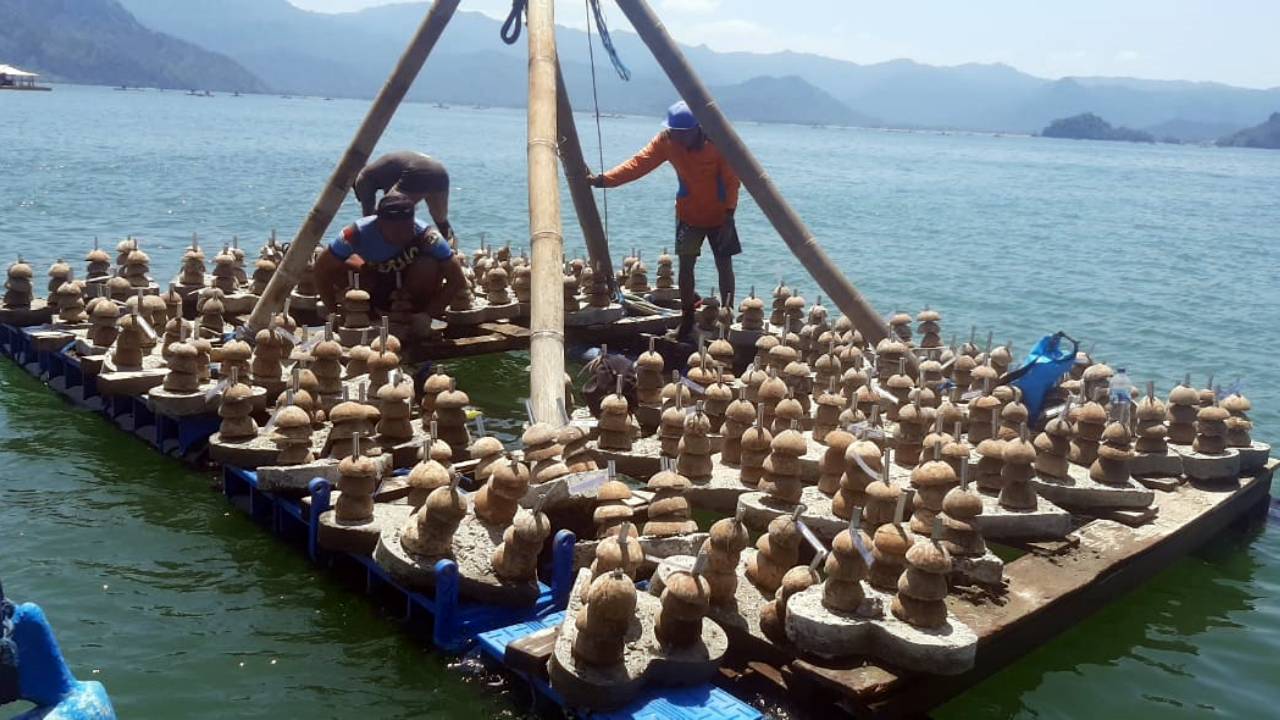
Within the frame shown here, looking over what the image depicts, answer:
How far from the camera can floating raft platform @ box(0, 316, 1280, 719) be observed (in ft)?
15.9

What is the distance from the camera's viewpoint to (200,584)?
636cm

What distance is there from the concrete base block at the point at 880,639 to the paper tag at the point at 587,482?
3.82ft

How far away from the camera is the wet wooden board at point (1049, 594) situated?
488 centimetres

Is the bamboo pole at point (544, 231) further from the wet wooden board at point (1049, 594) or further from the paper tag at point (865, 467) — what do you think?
the wet wooden board at point (1049, 594)

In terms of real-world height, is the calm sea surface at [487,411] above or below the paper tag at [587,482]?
below

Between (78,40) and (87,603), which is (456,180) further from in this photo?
(78,40)

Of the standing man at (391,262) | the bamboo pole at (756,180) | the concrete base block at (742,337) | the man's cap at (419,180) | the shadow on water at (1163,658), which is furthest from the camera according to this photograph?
the concrete base block at (742,337)

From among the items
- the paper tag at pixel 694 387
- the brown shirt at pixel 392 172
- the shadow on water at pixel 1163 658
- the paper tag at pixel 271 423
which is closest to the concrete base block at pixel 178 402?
the paper tag at pixel 271 423

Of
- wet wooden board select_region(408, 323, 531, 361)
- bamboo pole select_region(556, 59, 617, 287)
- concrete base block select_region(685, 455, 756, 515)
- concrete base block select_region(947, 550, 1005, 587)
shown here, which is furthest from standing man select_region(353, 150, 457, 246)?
concrete base block select_region(947, 550, 1005, 587)

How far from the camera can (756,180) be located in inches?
380

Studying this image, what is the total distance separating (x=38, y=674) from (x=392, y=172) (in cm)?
859

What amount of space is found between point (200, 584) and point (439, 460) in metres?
1.46

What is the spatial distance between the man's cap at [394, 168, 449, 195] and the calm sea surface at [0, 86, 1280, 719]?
1846 millimetres

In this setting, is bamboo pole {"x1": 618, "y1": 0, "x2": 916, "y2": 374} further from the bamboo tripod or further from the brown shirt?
the brown shirt
